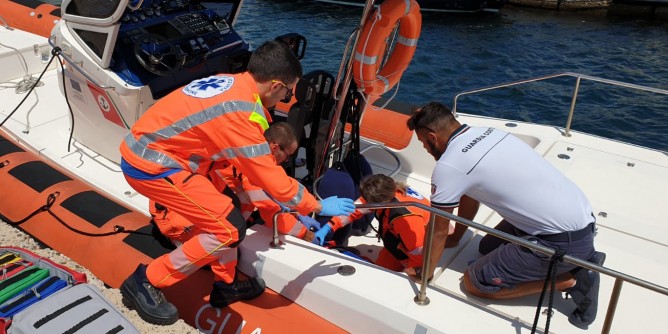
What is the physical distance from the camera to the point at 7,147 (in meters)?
4.40

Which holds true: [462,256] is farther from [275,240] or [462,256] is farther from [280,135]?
[280,135]

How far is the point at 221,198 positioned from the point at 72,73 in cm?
214

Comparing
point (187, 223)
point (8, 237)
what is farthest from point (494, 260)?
point (8, 237)

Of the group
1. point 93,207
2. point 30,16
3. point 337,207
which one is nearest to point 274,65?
point 337,207

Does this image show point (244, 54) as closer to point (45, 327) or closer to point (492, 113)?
point (45, 327)

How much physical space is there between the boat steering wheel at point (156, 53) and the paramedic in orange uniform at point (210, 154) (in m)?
1.19

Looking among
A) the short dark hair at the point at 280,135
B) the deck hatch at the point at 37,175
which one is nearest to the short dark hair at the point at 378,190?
the short dark hair at the point at 280,135

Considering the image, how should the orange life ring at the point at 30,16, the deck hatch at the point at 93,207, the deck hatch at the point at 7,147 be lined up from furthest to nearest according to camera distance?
1. the orange life ring at the point at 30,16
2. the deck hatch at the point at 7,147
3. the deck hatch at the point at 93,207

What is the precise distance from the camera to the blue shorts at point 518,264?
261 cm

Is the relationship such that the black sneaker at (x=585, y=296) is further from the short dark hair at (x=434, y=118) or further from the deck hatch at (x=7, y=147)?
the deck hatch at (x=7, y=147)

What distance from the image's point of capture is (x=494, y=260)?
276 cm

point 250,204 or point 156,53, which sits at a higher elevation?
point 156,53

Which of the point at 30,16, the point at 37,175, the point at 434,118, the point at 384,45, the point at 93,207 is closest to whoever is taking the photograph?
the point at 434,118

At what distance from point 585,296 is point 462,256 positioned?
0.76 metres
